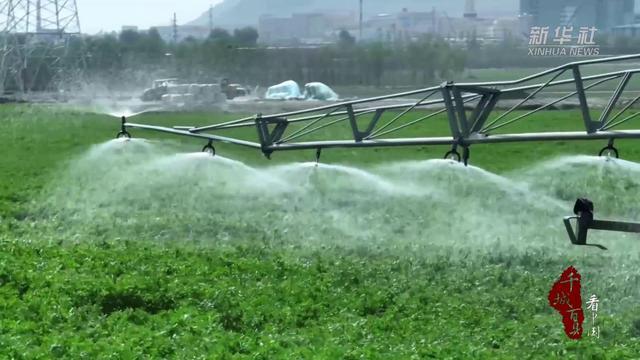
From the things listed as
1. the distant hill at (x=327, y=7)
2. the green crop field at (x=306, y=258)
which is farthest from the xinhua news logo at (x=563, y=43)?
the distant hill at (x=327, y=7)

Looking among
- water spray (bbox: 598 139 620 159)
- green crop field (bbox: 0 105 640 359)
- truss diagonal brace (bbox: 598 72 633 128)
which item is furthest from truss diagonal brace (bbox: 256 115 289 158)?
truss diagonal brace (bbox: 598 72 633 128)

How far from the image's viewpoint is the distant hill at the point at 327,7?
5193 centimetres

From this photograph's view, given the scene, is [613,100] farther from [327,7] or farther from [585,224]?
[327,7]

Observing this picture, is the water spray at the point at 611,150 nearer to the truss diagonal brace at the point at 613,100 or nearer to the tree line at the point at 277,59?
the truss diagonal brace at the point at 613,100

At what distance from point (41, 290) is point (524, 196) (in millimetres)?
12194

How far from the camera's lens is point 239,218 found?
22.9 metres

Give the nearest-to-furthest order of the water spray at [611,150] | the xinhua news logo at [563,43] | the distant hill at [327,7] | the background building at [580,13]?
the water spray at [611,150]
the xinhua news logo at [563,43]
the background building at [580,13]
the distant hill at [327,7]

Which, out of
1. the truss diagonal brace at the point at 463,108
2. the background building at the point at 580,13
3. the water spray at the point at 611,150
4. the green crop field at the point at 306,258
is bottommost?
the green crop field at the point at 306,258

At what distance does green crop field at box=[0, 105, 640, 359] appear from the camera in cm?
1360

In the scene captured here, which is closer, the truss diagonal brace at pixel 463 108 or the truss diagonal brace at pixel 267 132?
the truss diagonal brace at pixel 463 108

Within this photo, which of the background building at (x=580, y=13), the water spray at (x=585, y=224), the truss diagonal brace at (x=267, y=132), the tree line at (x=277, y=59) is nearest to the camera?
the water spray at (x=585, y=224)

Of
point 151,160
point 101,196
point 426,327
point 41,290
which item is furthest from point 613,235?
point 151,160

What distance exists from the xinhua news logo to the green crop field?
173 centimetres

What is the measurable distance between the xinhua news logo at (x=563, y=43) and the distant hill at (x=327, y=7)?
17.2 m
